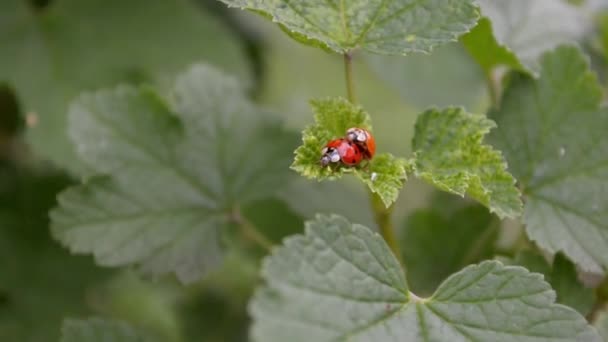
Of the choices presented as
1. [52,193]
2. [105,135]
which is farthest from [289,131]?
[52,193]

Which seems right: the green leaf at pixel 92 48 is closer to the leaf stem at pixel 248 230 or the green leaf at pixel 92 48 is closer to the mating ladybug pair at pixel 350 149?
the leaf stem at pixel 248 230

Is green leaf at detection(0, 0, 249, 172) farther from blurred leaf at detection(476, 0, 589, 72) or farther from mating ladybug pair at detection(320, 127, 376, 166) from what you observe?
mating ladybug pair at detection(320, 127, 376, 166)

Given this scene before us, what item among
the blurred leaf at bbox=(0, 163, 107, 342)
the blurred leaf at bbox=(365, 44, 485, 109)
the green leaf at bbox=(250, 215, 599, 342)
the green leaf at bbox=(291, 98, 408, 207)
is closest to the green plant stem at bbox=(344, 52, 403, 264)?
the green leaf at bbox=(291, 98, 408, 207)

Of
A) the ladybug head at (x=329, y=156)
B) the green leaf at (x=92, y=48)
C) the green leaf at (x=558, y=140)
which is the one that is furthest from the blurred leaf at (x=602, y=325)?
the green leaf at (x=92, y=48)

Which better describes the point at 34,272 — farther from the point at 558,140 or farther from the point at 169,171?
the point at 558,140

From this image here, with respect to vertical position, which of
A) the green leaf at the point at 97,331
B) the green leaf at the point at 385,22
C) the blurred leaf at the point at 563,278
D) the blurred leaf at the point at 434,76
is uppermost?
the blurred leaf at the point at 434,76
